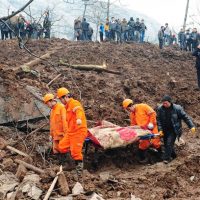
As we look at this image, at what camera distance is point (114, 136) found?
8.44 meters

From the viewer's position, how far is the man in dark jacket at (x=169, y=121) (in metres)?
8.70

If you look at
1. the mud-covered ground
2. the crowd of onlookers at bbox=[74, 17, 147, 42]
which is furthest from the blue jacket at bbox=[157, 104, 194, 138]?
the crowd of onlookers at bbox=[74, 17, 147, 42]

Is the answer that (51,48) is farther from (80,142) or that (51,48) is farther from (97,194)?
(97,194)

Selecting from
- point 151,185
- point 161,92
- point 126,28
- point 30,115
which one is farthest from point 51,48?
point 151,185

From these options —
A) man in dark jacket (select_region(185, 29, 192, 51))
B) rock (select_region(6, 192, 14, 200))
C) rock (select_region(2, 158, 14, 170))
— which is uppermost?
man in dark jacket (select_region(185, 29, 192, 51))

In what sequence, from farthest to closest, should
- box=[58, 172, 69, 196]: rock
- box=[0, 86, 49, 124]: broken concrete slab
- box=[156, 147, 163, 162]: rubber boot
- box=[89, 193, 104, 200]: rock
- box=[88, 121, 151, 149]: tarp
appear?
box=[0, 86, 49, 124]: broken concrete slab, box=[156, 147, 163, 162]: rubber boot, box=[88, 121, 151, 149]: tarp, box=[58, 172, 69, 196]: rock, box=[89, 193, 104, 200]: rock

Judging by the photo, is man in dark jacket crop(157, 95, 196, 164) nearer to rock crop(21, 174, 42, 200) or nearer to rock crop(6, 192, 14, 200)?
rock crop(21, 174, 42, 200)

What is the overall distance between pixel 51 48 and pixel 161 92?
7497 millimetres

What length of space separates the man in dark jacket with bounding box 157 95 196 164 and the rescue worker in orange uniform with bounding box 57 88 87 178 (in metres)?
1.91

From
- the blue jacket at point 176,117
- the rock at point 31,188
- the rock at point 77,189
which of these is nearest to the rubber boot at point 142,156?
the blue jacket at point 176,117

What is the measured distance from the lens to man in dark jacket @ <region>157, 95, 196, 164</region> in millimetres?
8704

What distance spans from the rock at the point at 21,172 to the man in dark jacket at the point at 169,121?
3168mm

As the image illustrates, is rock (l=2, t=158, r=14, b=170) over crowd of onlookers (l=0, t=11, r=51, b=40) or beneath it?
beneath

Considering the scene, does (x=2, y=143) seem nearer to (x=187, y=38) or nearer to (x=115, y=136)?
(x=115, y=136)
